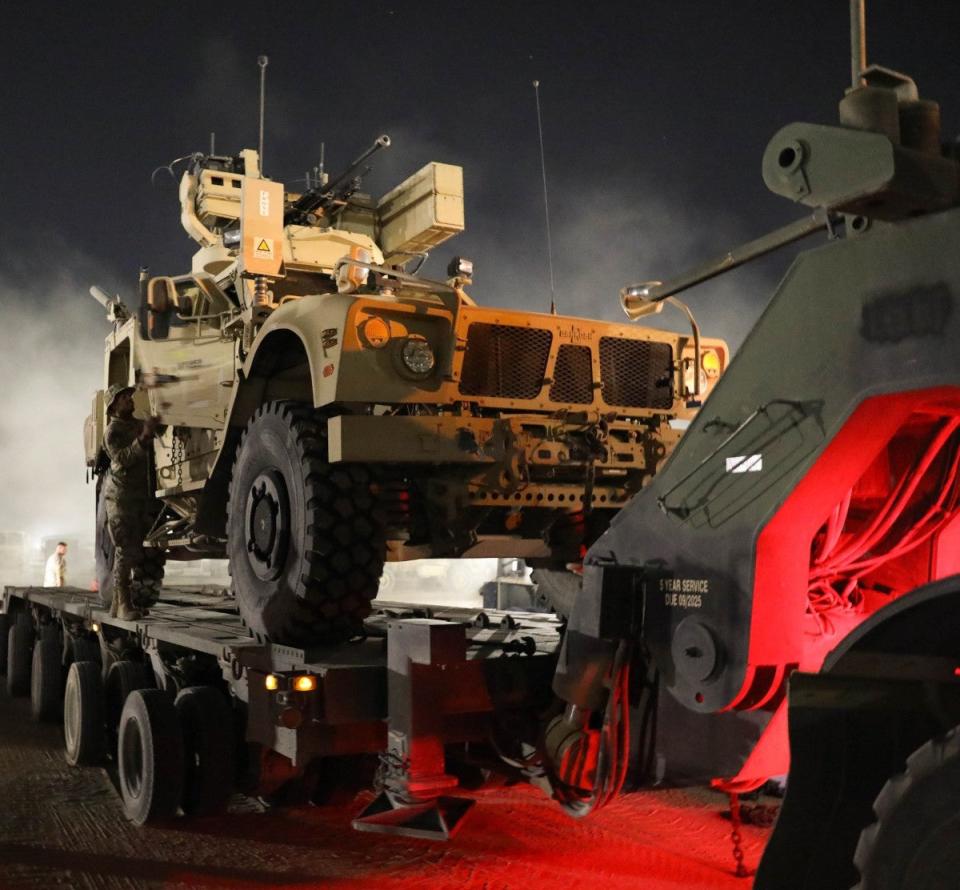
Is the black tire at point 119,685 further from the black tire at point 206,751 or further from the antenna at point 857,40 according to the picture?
the antenna at point 857,40

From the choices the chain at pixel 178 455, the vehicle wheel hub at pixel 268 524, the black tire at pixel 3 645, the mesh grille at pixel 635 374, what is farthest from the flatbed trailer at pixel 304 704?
the black tire at pixel 3 645

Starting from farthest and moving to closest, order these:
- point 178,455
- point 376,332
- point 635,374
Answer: point 178,455 < point 635,374 < point 376,332

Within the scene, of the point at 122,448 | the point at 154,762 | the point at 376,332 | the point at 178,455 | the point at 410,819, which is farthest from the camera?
the point at 122,448

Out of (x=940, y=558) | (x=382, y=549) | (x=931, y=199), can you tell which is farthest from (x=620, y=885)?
(x=931, y=199)

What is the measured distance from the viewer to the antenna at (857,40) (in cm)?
225

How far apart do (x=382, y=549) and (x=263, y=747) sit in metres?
1.22

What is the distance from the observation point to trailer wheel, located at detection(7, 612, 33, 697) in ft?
34.7

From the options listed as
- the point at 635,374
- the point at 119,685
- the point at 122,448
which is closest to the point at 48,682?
the point at 119,685

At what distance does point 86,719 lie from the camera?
22.6ft

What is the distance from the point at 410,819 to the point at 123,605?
3916 millimetres

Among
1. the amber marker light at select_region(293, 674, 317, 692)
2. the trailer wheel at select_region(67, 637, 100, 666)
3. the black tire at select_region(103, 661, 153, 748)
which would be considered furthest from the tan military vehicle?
the trailer wheel at select_region(67, 637, 100, 666)

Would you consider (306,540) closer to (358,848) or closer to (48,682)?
(358,848)

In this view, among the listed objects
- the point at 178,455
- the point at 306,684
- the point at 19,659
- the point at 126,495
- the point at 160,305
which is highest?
the point at 160,305

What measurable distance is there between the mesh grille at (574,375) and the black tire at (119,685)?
307 centimetres
